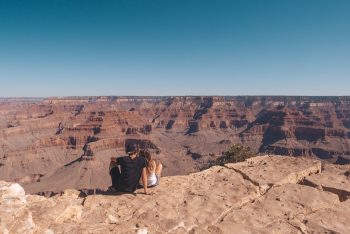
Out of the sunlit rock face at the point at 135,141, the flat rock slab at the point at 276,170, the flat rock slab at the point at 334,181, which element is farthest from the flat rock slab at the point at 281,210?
the sunlit rock face at the point at 135,141

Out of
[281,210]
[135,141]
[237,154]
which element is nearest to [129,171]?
[281,210]

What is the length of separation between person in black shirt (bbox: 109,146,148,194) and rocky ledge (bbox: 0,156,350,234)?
256 mm

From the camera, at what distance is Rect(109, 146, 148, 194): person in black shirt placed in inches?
318

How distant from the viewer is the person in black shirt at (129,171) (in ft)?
26.5

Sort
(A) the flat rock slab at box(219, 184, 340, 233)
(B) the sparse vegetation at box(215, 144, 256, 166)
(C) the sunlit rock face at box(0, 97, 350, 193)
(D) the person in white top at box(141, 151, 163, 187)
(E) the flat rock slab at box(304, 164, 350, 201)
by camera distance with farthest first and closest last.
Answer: (C) the sunlit rock face at box(0, 97, 350, 193) → (B) the sparse vegetation at box(215, 144, 256, 166) → (D) the person in white top at box(141, 151, 163, 187) → (E) the flat rock slab at box(304, 164, 350, 201) → (A) the flat rock slab at box(219, 184, 340, 233)

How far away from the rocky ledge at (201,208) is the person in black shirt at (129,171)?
0.84 feet

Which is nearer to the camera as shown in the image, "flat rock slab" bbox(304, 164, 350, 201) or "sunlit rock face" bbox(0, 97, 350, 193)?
"flat rock slab" bbox(304, 164, 350, 201)

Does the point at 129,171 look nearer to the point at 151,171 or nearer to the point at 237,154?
the point at 151,171

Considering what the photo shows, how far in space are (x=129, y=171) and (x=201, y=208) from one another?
214 cm

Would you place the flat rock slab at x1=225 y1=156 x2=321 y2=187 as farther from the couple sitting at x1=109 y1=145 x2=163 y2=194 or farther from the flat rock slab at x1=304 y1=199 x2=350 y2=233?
the couple sitting at x1=109 y1=145 x2=163 y2=194

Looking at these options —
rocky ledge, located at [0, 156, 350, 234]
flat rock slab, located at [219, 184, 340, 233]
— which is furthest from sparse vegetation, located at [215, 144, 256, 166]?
flat rock slab, located at [219, 184, 340, 233]

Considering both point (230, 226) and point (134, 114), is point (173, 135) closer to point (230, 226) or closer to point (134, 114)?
point (134, 114)

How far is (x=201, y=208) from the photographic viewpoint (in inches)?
Answer: 283

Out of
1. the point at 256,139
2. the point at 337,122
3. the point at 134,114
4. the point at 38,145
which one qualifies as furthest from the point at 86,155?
the point at 337,122
